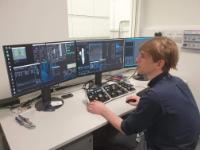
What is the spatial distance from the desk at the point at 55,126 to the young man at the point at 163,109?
8.2 inches

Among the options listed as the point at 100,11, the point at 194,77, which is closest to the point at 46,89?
the point at 194,77

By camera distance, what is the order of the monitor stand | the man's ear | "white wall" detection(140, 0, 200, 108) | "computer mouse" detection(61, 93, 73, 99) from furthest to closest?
"white wall" detection(140, 0, 200, 108) → "computer mouse" detection(61, 93, 73, 99) → the monitor stand → the man's ear

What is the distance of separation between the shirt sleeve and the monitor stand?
61 cm

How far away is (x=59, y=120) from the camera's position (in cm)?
117

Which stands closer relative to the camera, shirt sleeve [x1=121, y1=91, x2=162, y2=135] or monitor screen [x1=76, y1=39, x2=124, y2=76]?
shirt sleeve [x1=121, y1=91, x2=162, y2=135]

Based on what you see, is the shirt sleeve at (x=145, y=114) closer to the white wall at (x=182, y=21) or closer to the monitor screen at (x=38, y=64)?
the monitor screen at (x=38, y=64)

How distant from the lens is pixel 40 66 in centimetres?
126

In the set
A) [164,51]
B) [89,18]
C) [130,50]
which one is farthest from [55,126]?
[89,18]

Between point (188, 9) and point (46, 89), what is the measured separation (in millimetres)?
1608

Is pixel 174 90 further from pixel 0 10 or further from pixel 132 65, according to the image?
pixel 0 10

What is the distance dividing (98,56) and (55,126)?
0.80 metres

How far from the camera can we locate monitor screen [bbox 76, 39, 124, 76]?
5.14 feet

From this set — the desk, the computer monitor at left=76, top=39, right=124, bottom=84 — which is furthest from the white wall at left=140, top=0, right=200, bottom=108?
the desk

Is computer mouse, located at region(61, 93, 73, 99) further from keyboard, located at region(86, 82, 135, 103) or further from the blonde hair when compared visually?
the blonde hair
